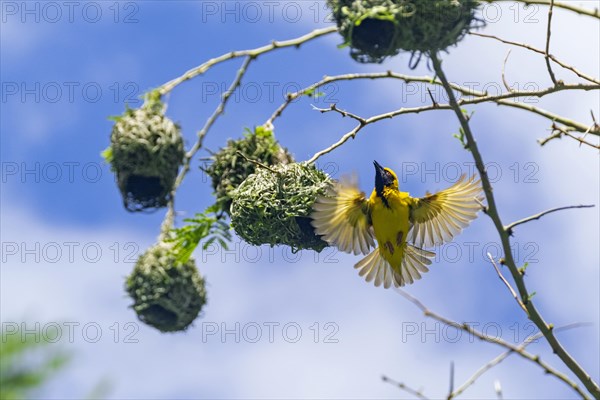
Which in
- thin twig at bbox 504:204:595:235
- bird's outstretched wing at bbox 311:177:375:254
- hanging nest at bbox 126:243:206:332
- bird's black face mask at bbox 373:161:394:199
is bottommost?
thin twig at bbox 504:204:595:235

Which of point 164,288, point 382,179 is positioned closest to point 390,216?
point 382,179

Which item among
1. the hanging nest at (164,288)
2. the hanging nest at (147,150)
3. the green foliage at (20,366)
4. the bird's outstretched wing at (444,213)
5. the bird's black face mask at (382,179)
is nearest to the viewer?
the green foliage at (20,366)

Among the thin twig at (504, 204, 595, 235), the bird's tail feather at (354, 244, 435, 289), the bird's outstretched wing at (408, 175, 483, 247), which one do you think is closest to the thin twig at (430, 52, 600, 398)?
the thin twig at (504, 204, 595, 235)

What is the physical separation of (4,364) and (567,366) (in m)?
1.82

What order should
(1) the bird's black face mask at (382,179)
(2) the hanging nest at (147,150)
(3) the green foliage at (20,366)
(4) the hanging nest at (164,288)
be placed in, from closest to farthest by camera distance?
(3) the green foliage at (20,366), (2) the hanging nest at (147,150), (1) the bird's black face mask at (382,179), (4) the hanging nest at (164,288)

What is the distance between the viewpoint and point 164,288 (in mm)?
5539

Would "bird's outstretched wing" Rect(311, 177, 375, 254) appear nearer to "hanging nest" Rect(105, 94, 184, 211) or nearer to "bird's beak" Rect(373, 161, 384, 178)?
"bird's beak" Rect(373, 161, 384, 178)

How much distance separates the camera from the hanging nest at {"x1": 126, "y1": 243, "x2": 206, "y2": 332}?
18.1 ft

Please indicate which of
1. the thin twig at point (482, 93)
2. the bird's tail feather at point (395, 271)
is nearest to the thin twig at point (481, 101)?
the thin twig at point (482, 93)

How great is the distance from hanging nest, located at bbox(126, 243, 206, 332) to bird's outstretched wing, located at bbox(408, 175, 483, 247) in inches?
45.0

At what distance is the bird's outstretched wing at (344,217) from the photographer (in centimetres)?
519

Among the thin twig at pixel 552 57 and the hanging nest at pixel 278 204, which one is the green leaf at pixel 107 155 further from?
the thin twig at pixel 552 57

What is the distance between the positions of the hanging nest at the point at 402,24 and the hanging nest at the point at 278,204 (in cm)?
108

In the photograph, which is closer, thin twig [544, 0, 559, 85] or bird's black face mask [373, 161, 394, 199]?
thin twig [544, 0, 559, 85]
